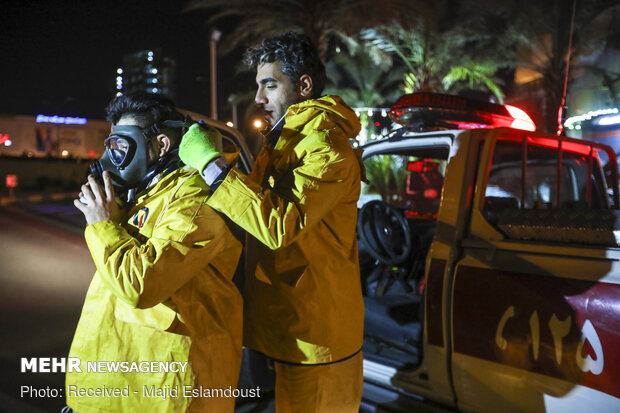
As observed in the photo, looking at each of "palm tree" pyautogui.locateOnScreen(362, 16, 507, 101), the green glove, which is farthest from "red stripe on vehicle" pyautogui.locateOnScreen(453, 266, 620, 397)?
"palm tree" pyautogui.locateOnScreen(362, 16, 507, 101)

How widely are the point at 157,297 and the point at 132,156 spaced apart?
54 centimetres

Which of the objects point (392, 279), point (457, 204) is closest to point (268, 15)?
point (392, 279)

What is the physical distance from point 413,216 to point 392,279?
22.5 inches

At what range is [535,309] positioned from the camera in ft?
7.04

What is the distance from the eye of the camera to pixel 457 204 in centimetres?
264

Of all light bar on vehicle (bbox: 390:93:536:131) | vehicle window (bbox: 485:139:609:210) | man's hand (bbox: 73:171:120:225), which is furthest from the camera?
vehicle window (bbox: 485:139:609:210)

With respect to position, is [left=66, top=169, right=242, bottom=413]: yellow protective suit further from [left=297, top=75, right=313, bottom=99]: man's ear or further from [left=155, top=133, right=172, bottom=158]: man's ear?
[left=297, top=75, right=313, bottom=99]: man's ear

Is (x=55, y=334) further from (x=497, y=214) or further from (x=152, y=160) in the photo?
(x=497, y=214)

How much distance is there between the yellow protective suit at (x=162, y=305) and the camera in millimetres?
1443

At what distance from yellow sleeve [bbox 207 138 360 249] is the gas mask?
361 mm

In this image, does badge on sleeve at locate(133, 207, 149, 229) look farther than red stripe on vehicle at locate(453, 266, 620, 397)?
No

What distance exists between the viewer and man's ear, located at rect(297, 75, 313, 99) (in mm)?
1849

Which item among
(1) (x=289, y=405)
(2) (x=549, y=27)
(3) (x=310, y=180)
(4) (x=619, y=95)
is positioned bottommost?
(1) (x=289, y=405)

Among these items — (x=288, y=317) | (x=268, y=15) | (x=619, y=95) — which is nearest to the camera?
(x=288, y=317)
